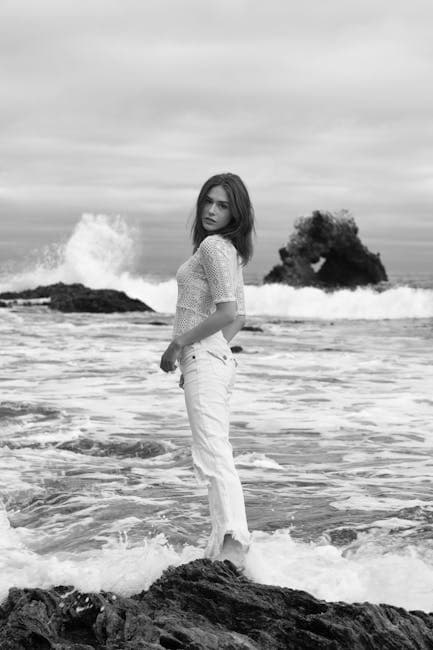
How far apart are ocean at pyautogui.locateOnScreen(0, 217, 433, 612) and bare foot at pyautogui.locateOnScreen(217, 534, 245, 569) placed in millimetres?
70

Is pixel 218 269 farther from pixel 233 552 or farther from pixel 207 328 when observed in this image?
pixel 233 552

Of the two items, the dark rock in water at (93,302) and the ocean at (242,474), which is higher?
the dark rock in water at (93,302)

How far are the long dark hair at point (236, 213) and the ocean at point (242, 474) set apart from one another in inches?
56.3

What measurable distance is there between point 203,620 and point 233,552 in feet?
2.29

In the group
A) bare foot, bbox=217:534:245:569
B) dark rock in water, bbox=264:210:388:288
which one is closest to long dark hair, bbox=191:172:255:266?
bare foot, bbox=217:534:245:569

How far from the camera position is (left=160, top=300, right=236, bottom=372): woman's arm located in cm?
402

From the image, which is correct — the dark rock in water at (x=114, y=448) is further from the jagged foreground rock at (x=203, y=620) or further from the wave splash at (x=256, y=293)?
the wave splash at (x=256, y=293)

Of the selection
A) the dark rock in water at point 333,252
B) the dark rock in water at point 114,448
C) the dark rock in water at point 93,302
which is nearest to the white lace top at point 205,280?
the dark rock in water at point 114,448

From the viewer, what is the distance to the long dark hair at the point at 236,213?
420 centimetres

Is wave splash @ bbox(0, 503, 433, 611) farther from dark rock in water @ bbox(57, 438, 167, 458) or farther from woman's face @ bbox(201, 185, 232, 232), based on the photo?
dark rock in water @ bbox(57, 438, 167, 458)

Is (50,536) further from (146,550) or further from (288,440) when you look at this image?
(288,440)

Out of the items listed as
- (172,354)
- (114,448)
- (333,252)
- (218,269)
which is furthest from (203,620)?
(333,252)

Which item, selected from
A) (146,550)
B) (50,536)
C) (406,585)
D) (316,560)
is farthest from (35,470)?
(406,585)

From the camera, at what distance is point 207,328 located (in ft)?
13.2
